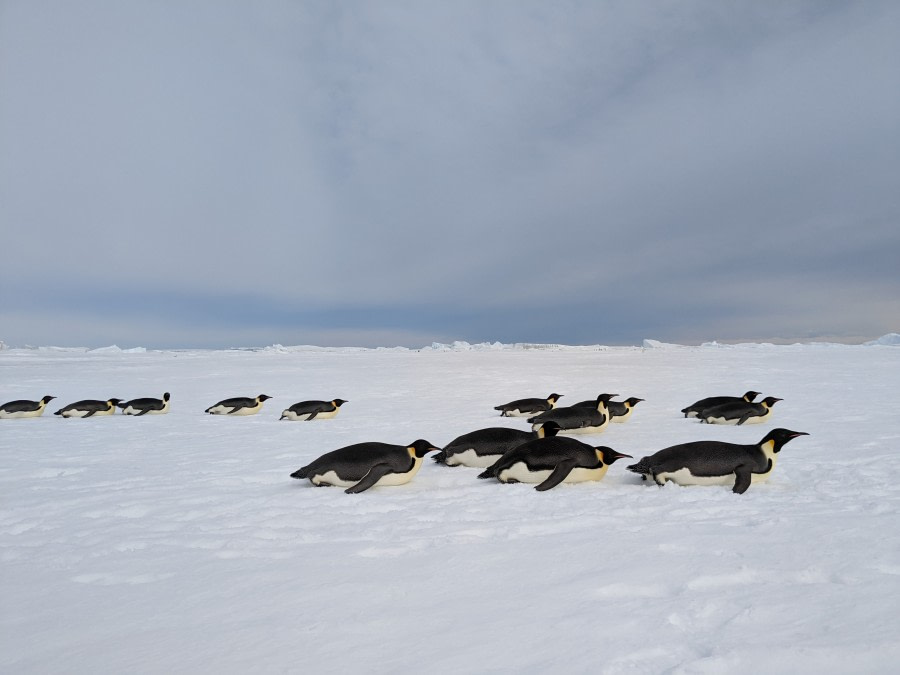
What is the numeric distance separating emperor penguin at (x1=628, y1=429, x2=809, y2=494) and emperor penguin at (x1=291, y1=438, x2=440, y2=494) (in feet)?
7.04

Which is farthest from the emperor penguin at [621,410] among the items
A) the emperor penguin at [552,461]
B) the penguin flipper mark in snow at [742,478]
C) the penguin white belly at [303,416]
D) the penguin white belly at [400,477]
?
the penguin white belly at [303,416]

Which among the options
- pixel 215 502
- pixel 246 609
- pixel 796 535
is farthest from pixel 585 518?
pixel 215 502

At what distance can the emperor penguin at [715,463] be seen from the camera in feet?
16.8

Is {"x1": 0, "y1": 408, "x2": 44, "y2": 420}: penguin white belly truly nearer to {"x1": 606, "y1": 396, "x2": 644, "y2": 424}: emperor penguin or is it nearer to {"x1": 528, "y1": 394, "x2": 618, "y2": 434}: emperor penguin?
{"x1": 528, "y1": 394, "x2": 618, "y2": 434}: emperor penguin

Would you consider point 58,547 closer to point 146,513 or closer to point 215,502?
point 146,513

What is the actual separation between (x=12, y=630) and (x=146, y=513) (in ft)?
7.16

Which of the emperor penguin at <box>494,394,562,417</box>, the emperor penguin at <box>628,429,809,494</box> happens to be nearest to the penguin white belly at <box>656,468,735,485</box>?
the emperor penguin at <box>628,429,809,494</box>

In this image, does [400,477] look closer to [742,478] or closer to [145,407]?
[742,478]

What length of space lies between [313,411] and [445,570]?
8464mm

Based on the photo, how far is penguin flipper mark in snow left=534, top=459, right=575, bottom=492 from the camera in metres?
5.01

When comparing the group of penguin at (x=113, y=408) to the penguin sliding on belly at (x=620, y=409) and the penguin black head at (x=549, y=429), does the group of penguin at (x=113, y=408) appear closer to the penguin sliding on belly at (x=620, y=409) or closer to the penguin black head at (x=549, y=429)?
the penguin sliding on belly at (x=620, y=409)

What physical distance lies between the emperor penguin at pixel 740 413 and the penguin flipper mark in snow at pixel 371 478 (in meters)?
6.31

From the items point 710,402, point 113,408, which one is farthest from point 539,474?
point 113,408

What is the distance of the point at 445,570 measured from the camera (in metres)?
3.19
